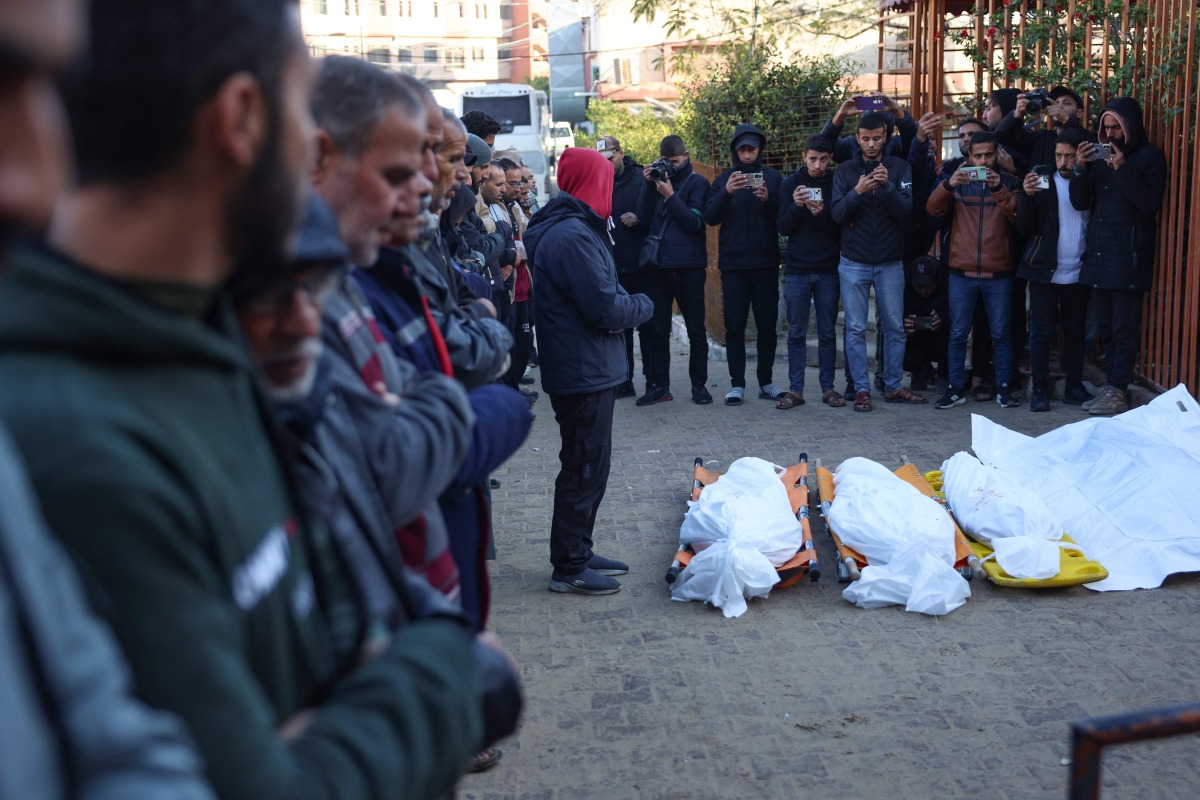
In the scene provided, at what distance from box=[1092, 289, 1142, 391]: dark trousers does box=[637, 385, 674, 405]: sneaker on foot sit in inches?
139

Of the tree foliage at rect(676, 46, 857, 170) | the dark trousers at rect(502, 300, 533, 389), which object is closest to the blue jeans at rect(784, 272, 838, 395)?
the dark trousers at rect(502, 300, 533, 389)

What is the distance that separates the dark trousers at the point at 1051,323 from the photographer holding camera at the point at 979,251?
0.75 ft

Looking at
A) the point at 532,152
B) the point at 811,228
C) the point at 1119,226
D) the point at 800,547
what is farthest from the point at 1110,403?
the point at 532,152

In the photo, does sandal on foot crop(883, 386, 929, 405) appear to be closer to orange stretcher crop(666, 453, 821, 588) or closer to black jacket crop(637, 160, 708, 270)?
black jacket crop(637, 160, 708, 270)

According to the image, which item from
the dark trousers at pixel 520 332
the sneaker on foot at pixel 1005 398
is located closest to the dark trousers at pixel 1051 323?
the sneaker on foot at pixel 1005 398

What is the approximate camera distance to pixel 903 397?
9562 mm

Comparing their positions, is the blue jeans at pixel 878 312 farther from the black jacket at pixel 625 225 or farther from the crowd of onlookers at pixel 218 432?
the crowd of onlookers at pixel 218 432

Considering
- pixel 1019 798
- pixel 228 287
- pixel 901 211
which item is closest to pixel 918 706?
pixel 1019 798

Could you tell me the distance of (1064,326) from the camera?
356 inches

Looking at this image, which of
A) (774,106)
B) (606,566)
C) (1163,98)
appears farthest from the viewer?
(774,106)

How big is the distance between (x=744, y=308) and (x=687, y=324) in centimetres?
51

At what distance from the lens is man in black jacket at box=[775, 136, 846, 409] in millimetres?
9422

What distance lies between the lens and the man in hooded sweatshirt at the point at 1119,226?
828 centimetres

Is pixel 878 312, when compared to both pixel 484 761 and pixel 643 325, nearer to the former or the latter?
pixel 643 325
